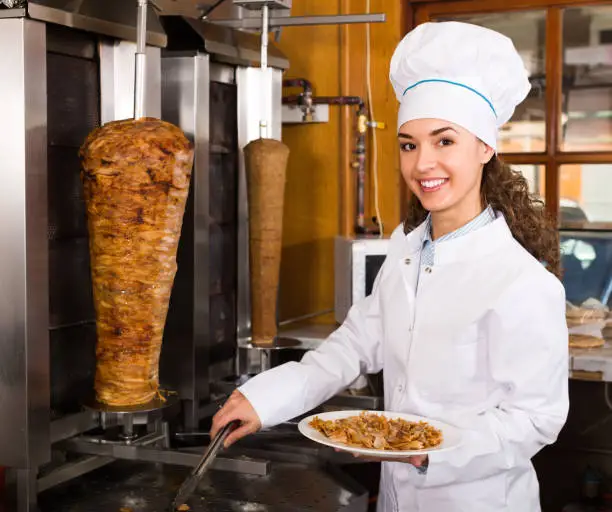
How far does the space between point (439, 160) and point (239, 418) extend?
593 millimetres

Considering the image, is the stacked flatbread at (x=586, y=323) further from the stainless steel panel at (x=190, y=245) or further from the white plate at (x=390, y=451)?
the white plate at (x=390, y=451)

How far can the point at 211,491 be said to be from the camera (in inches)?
73.0

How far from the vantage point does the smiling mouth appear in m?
1.52

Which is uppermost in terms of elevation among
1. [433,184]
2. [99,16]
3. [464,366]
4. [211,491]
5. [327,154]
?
[99,16]

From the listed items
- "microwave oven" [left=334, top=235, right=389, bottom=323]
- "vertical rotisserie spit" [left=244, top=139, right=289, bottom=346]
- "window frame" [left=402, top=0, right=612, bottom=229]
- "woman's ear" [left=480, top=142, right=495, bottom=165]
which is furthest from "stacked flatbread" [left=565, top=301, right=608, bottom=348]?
"woman's ear" [left=480, top=142, right=495, bottom=165]

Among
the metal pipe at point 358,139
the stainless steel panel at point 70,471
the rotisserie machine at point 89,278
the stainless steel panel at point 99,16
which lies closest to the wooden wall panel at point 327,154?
the metal pipe at point 358,139

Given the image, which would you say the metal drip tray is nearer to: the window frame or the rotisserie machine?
the rotisserie machine

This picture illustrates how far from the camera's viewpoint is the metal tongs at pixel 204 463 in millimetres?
1441

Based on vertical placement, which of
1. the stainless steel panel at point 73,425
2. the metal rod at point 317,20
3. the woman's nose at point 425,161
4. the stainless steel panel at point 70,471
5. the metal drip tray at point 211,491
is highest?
the metal rod at point 317,20

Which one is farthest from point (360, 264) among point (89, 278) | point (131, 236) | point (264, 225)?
point (131, 236)

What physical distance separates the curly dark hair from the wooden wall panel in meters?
1.44

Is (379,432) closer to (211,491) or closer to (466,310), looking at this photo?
(466,310)

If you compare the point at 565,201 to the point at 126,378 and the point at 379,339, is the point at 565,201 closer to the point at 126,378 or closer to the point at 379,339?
the point at 379,339

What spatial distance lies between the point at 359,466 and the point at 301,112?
1221 millimetres
